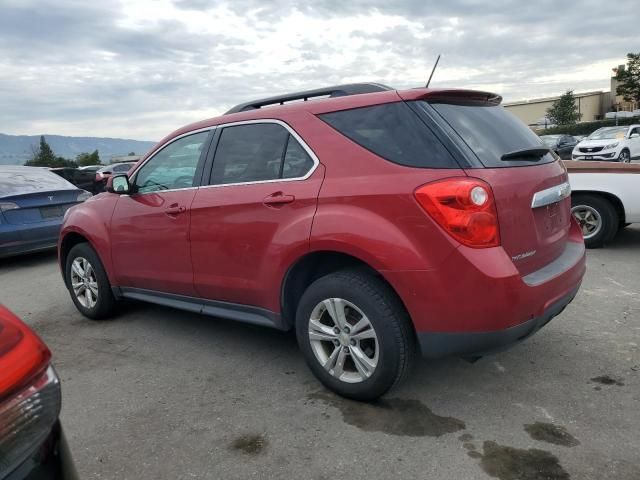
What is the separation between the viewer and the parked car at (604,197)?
617cm

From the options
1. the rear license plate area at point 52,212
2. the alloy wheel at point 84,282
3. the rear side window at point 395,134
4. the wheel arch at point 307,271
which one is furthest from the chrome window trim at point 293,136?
the rear license plate area at point 52,212

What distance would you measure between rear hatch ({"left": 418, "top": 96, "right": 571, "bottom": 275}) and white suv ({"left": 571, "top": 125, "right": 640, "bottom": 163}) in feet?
56.9

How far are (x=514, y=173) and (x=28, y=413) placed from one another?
2.40 metres

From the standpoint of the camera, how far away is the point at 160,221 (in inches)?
156

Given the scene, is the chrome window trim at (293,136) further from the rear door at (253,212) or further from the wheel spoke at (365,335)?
the wheel spoke at (365,335)

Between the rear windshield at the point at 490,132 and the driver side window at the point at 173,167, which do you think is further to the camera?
the driver side window at the point at 173,167

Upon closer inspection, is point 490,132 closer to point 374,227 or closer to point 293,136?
point 374,227

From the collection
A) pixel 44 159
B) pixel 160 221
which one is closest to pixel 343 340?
pixel 160 221

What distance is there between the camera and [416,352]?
290cm

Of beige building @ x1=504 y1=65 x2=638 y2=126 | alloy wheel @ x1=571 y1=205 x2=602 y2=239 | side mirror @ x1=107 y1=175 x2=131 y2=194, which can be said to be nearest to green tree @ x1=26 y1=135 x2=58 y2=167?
side mirror @ x1=107 y1=175 x2=131 y2=194

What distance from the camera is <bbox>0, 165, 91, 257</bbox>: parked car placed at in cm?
735

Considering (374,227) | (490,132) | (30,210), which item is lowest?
(30,210)

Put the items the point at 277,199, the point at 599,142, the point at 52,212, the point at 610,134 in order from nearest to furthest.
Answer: the point at 277,199 < the point at 52,212 < the point at 599,142 < the point at 610,134

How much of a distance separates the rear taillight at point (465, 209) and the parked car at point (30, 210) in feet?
21.9
